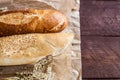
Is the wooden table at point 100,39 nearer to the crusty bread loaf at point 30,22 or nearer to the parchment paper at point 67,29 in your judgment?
the parchment paper at point 67,29

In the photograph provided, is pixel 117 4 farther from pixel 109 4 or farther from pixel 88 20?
pixel 88 20

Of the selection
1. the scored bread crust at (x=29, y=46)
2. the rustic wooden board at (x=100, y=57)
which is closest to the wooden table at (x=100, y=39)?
the rustic wooden board at (x=100, y=57)

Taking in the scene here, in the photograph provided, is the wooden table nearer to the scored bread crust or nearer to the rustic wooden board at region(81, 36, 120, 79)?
the rustic wooden board at region(81, 36, 120, 79)

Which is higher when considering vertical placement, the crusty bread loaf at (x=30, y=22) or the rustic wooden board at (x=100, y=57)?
the crusty bread loaf at (x=30, y=22)

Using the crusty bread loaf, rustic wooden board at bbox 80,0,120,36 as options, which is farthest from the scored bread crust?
rustic wooden board at bbox 80,0,120,36

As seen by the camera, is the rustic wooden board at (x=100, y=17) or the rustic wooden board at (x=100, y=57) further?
the rustic wooden board at (x=100, y=17)
